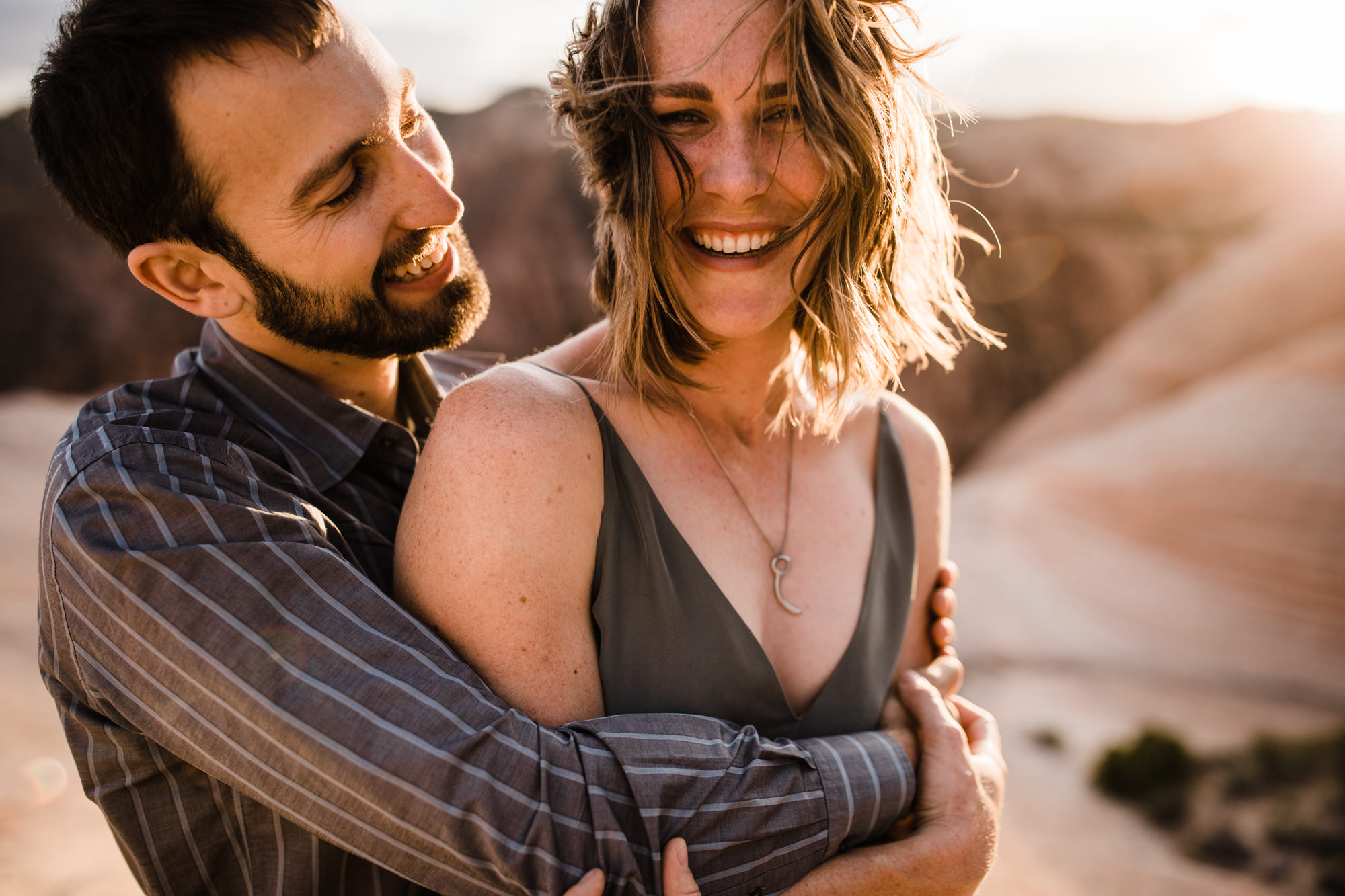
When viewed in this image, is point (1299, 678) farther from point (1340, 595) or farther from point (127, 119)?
point (127, 119)

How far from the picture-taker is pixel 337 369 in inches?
71.7

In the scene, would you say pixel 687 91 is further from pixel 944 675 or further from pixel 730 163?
pixel 944 675

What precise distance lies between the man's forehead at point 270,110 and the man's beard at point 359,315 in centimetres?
18

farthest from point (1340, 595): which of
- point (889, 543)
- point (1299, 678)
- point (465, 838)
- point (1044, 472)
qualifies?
point (465, 838)

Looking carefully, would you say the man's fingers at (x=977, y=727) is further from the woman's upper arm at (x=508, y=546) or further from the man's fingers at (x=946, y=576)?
the woman's upper arm at (x=508, y=546)

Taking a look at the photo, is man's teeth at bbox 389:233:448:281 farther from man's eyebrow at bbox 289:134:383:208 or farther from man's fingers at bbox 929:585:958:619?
man's fingers at bbox 929:585:958:619

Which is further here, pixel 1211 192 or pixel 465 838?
pixel 1211 192

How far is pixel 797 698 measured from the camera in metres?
1.64

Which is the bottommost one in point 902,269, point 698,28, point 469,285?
point 469,285

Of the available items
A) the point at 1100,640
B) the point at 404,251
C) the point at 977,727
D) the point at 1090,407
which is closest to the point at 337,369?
the point at 404,251

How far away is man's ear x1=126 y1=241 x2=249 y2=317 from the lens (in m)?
1.69

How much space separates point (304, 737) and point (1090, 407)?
1228 cm

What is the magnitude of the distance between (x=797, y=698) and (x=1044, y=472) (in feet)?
27.2

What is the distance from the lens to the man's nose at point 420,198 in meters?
1.74
